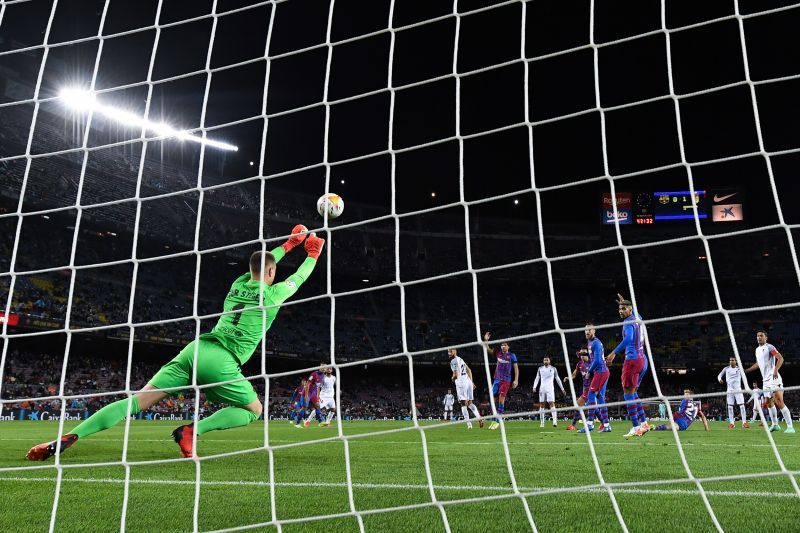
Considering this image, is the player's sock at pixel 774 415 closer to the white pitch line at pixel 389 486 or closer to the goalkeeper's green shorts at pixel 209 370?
the white pitch line at pixel 389 486

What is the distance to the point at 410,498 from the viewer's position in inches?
141

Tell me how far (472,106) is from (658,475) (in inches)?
816

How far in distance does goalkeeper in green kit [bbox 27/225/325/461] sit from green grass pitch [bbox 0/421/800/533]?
346mm

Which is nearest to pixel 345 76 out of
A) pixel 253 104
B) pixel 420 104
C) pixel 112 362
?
pixel 420 104

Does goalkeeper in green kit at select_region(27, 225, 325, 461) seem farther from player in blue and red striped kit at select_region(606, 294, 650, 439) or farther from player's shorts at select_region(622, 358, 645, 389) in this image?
player's shorts at select_region(622, 358, 645, 389)

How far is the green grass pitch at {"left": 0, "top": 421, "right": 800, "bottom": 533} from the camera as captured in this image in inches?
114

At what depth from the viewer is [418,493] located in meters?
3.76

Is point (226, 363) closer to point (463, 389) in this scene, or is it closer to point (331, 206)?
point (331, 206)

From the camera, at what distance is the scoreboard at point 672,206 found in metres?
→ 29.5

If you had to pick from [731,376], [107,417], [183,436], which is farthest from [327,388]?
[107,417]

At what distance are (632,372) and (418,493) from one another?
5.08 meters

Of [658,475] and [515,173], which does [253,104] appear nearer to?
[515,173]

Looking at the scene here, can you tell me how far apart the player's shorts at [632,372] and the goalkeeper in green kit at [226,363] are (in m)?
4.91

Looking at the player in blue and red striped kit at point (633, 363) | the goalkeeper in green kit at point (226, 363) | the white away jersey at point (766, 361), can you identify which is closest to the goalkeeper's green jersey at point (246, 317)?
the goalkeeper in green kit at point (226, 363)
